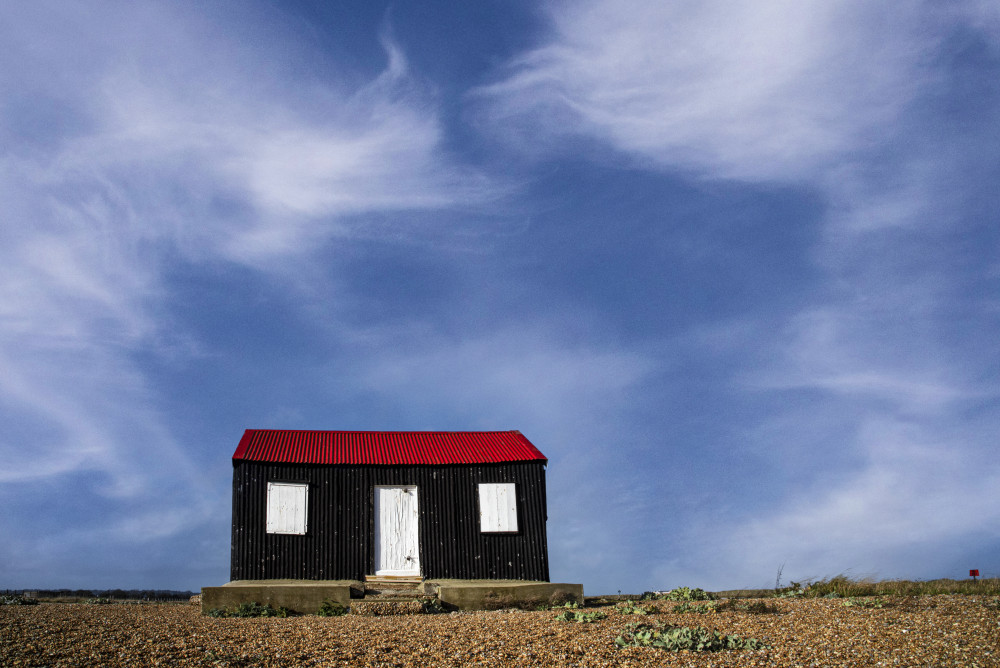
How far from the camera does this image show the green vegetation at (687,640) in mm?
14461

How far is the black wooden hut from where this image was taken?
24.5 meters

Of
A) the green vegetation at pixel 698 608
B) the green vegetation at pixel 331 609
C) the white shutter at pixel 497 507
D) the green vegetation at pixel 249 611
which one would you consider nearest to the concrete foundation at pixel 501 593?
the white shutter at pixel 497 507

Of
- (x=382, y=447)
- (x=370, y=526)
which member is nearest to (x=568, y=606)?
(x=370, y=526)

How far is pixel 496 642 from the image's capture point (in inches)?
586

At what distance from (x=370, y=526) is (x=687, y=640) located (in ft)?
42.4

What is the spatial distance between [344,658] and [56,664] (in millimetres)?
4478

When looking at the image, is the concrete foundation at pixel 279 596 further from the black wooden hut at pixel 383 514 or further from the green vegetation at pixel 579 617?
the green vegetation at pixel 579 617

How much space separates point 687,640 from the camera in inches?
574

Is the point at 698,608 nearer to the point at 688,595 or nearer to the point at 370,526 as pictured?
the point at 688,595

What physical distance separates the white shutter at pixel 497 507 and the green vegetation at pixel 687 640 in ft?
34.8

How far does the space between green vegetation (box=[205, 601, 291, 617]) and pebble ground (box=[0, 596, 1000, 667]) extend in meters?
2.80

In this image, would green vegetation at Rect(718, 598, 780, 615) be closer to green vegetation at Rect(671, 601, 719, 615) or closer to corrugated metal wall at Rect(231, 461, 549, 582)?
green vegetation at Rect(671, 601, 719, 615)

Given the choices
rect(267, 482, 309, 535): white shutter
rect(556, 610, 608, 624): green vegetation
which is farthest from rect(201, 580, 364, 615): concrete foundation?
rect(556, 610, 608, 624): green vegetation

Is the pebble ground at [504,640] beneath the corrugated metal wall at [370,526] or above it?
beneath
